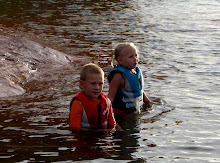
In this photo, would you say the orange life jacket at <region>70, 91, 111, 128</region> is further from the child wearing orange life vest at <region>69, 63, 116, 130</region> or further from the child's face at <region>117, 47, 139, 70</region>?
the child's face at <region>117, 47, 139, 70</region>

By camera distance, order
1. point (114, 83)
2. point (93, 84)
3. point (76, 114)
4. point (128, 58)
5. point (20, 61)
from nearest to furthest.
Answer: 1. point (93, 84)
2. point (76, 114)
3. point (128, 58)
4. point (114, 83)
5. point (20, 61)

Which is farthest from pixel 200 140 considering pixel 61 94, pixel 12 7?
pixel 12 7

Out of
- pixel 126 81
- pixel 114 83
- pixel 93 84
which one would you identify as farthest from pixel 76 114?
pixel 126 81

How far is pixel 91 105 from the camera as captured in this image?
6125 mm

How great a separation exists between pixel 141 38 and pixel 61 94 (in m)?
6.68

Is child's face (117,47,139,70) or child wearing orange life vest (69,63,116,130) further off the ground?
child's face (117,47,139,70)

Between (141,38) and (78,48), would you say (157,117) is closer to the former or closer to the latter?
(78,48)

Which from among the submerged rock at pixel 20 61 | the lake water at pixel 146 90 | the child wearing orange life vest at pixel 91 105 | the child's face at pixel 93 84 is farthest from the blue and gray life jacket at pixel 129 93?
the submerged rock at pixel 20 61

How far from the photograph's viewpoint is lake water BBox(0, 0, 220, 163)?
5699 mm

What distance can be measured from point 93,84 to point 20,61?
521 cm

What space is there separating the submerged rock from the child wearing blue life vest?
2223 millimetres

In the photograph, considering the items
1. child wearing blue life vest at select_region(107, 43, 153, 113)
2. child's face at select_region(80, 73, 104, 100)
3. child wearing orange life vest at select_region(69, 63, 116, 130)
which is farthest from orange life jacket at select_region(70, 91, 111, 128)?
child wearing blue life vest at select_region(107, 43, 153, 113)

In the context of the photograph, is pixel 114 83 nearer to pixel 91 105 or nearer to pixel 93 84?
pixel 91 105

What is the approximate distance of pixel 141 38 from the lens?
14.8 m
